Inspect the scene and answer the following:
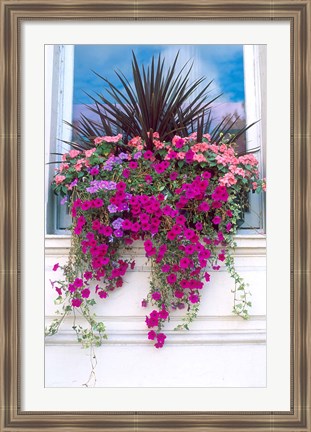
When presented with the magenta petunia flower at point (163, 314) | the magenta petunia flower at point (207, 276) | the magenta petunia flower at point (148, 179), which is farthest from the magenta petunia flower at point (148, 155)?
the magenta petunia flower at point (163, 314)

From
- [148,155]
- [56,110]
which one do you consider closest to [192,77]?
[148,155]

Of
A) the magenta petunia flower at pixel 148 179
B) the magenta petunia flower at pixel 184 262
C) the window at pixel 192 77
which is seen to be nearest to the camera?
the magenta petunia flower at pixel 184 262

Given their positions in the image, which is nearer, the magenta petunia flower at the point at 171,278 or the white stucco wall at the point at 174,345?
the magenta petunia flower at the point at 171,278

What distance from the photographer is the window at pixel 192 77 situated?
258 cm

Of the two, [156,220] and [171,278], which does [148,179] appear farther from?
[171,278]

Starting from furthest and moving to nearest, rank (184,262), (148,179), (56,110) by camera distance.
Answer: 1. (56,110)
2. (148,179)
3. (184,262)

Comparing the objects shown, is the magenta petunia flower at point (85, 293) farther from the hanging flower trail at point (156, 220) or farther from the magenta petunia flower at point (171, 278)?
the magenta petunia flower at point (171, 278)

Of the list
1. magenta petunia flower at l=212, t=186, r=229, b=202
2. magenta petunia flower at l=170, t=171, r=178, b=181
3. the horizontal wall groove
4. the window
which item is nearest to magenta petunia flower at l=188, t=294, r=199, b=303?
the horizontal wall groove

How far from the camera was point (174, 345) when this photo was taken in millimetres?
2213

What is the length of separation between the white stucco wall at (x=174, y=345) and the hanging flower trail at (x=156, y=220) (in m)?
0.05

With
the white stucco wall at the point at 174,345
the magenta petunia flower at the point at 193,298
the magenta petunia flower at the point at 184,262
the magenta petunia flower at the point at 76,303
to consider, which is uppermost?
the magenta petunia flower at the point at 184,262

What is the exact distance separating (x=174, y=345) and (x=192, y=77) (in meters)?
1.67

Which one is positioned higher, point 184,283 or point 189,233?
point 189,233

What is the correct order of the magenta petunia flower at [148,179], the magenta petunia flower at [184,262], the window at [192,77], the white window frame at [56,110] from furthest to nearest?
the window at [192,77]
the white window frame at [56,110]
the magenta petunia flower at [148,179]
the magenta petunia flower at [184,262]
